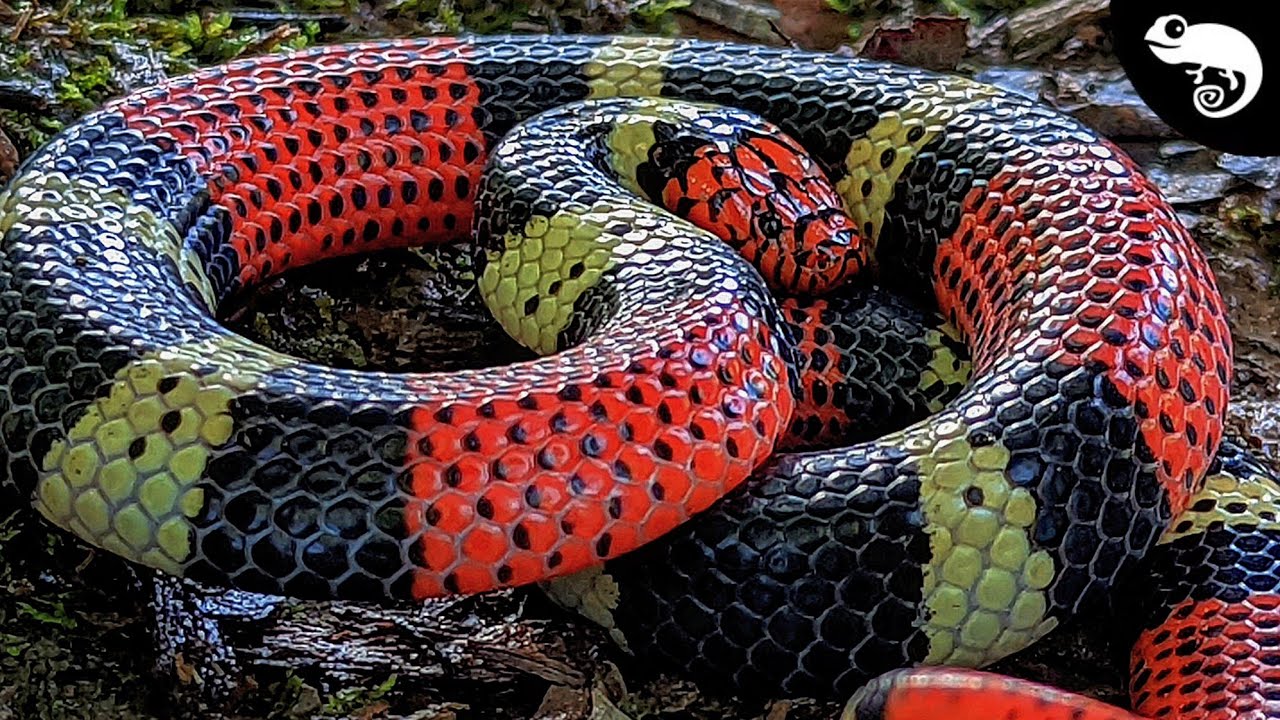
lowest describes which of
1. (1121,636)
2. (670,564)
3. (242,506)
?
(1121,636)

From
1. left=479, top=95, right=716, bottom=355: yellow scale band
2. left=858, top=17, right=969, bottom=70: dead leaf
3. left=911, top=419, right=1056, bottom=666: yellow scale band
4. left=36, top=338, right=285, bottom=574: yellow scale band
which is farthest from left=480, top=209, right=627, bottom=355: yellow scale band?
left=858, top=17, right=969, bottom=70: dead leaf

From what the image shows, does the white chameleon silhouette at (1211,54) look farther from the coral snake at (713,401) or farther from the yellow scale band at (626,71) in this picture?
the yellow scale band at (626,71)

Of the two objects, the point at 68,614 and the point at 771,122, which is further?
the point at 771,122

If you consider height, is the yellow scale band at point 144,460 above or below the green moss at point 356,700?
above

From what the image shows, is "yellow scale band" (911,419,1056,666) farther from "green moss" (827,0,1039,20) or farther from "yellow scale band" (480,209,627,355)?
"green moss" (827,0,1039,20)

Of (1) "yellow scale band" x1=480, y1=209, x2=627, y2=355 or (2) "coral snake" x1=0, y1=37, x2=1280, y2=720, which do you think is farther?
(1) "yellow scale band" x1=480, y1=209, x2=627, y2=355

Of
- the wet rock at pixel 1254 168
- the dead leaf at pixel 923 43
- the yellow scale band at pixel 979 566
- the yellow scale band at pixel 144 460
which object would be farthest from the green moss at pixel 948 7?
the yellow scale band at pixel 144 460

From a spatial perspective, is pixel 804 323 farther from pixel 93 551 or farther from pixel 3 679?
pixel 3 679

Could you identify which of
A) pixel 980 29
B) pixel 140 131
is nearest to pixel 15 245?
pixel 140 131
